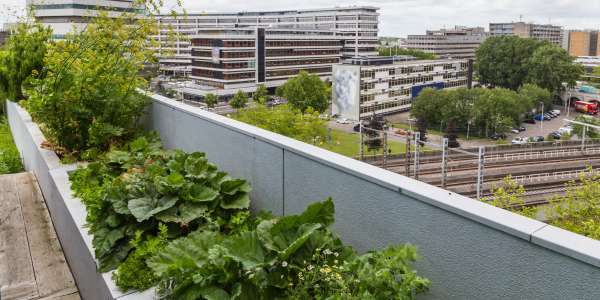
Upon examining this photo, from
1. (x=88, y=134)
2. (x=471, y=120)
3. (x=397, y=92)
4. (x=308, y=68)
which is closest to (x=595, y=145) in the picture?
(x=471, y=120)

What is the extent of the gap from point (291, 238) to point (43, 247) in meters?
2.98

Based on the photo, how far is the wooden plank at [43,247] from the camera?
335 centimetres

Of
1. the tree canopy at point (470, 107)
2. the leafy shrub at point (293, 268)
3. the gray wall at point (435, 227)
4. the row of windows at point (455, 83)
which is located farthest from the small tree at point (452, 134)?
the leafy shrub at point (293, 268)

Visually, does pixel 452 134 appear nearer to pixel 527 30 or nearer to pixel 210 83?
pixel 210 83

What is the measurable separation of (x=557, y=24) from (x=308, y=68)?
124944 millimetres

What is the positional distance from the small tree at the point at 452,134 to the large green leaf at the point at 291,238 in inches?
2059

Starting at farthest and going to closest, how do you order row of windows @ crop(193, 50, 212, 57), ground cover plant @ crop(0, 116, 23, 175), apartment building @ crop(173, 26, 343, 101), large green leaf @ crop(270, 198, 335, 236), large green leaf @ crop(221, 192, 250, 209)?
row of windows @ crop(193, 50, 212, 57)
apartment building @ crop(173, 26, 343, 101)
ground cover plant @ crop(0, 116, 23, 175)
large green leaf @ crop(221, 192, 250, 209)
large green leaf @ crop(270, 198, 335, 236)

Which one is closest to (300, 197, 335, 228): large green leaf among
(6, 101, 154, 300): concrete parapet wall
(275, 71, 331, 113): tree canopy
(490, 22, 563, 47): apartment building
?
(6, 101, 154, 300): concrete parapet wall

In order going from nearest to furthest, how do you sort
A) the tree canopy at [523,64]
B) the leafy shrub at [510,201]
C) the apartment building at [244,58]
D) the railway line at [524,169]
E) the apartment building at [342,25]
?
the leafy shrub at [510,201], the railway line at [524,169], the apartment building at [244,58], the tree canopy at [523,64], the apartment building at [342,25]

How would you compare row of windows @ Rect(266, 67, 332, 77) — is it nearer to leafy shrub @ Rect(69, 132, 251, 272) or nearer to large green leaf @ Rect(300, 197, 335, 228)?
leafy shrub @ Rect(69, 132, 251, 272)

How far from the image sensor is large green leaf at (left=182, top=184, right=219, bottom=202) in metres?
2.60

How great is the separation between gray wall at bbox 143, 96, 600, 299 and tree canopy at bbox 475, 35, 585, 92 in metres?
82.2

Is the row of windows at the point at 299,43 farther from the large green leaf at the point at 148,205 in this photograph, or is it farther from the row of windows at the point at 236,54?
the large green leaf at the point at 148,205

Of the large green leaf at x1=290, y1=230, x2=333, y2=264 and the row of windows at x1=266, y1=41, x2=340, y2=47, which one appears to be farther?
the row of windows at x1=266, y1=41, x2=340, y2=47
